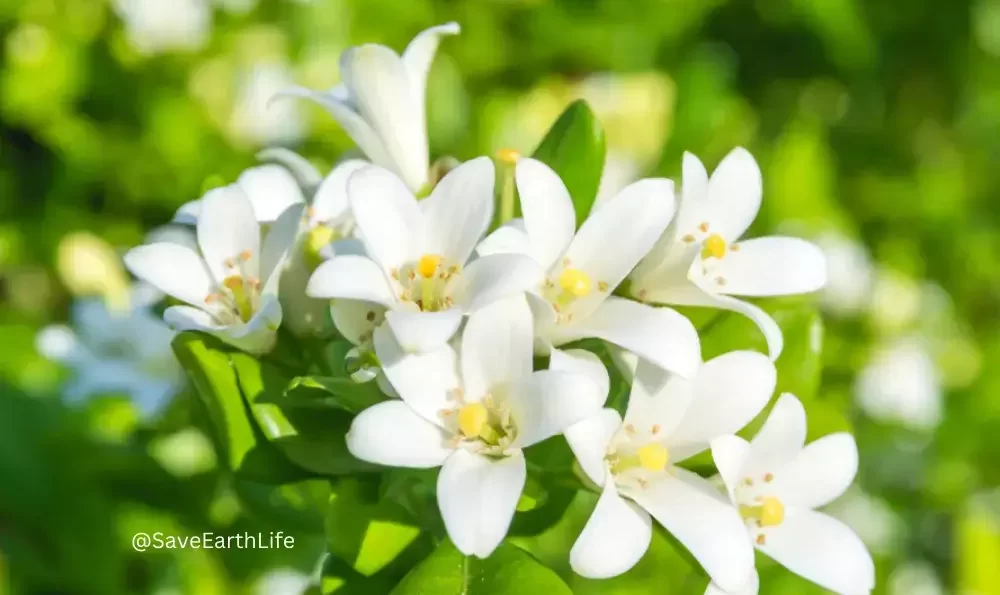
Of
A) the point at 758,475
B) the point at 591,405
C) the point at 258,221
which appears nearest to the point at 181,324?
the point at 258,221

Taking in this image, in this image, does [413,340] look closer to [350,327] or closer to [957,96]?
[350,327]

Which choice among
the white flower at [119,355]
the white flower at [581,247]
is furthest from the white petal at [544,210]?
the white flower at [119,355]

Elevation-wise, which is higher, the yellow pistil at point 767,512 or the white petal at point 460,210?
the white petal at point 460,210

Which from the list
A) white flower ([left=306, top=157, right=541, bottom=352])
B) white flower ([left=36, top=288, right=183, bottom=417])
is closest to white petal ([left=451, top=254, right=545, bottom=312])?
white flower ([left=306, top=157, right=541, bottom=352])

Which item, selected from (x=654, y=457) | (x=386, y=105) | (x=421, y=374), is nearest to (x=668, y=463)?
(x=654, y=457)

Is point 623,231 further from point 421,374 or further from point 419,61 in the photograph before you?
point 419,61

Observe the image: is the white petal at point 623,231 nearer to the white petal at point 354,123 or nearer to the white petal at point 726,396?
the white petal at point 726,396

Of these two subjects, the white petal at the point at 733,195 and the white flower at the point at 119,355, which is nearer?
the white petal at the point at 733,195
